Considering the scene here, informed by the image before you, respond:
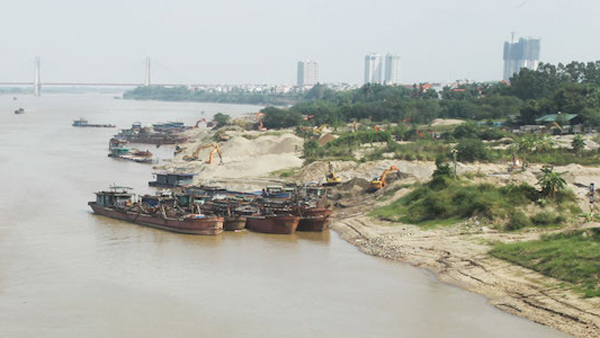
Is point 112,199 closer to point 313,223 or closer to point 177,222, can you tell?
point 177,222

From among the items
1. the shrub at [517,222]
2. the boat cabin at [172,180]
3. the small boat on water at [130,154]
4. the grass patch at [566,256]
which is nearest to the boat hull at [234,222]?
the shrub at [517,222]

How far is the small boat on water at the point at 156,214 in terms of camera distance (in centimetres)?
3203

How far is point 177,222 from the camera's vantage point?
32.7 meters

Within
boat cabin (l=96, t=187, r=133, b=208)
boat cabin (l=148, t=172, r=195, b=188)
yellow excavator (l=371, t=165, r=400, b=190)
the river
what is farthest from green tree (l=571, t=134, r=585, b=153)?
boat cabin (l=96, t=187, r=133, b=208)

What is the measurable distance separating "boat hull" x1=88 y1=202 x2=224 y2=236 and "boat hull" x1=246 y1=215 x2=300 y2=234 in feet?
5.29

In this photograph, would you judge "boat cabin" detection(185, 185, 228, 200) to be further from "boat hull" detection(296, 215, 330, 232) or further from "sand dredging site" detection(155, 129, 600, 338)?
"boat hull" detection(296, 215, 330, 232)

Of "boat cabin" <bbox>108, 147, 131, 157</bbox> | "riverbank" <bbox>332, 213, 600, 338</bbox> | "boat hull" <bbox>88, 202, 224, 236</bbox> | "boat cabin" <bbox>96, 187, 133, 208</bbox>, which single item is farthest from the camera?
"boat cabin" <bbox>108, 147, 131, 157</bbox>

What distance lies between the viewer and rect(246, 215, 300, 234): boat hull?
32.4 metres

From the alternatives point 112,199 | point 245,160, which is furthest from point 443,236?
point 245,160

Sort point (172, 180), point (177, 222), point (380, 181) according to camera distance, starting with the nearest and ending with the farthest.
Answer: point (177, 222)
point (380, 181)
point (172, 180)

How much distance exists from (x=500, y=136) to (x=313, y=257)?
33.5 m

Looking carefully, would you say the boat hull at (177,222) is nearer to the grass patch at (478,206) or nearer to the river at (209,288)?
the river at (209,288)

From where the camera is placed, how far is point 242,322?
21203 millimetres

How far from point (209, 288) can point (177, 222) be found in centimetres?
866
